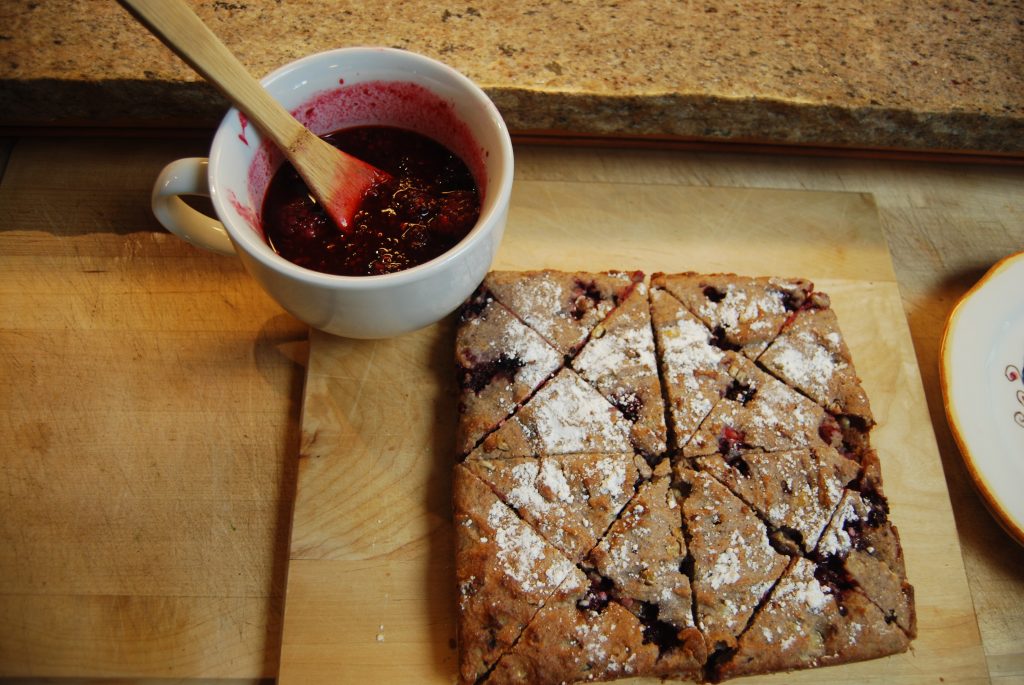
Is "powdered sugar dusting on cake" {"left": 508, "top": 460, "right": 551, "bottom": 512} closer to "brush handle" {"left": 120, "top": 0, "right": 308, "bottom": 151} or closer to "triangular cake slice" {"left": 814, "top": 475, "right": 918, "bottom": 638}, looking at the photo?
"triangular cake slice" {"left": 814, "top": 475, "right": 918, "bottom": 638}

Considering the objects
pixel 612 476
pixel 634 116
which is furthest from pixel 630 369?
pixel 634 116

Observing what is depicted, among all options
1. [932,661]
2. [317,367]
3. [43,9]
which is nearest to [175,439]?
[317,367]

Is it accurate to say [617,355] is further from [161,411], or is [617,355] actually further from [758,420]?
[161,411]

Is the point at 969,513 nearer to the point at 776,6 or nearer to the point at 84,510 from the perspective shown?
the point at 776,6

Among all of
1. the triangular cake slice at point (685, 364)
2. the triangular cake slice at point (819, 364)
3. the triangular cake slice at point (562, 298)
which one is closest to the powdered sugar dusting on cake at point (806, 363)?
the triangular cake slice at point (819, 364)

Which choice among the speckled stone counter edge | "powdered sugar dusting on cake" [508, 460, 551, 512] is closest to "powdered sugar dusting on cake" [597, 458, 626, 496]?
"powdered sugar dusting on cake" [508, 460, 551, 512]

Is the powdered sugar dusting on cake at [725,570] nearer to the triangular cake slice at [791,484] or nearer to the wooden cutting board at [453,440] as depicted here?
the triangular cake slice at [791,484]
